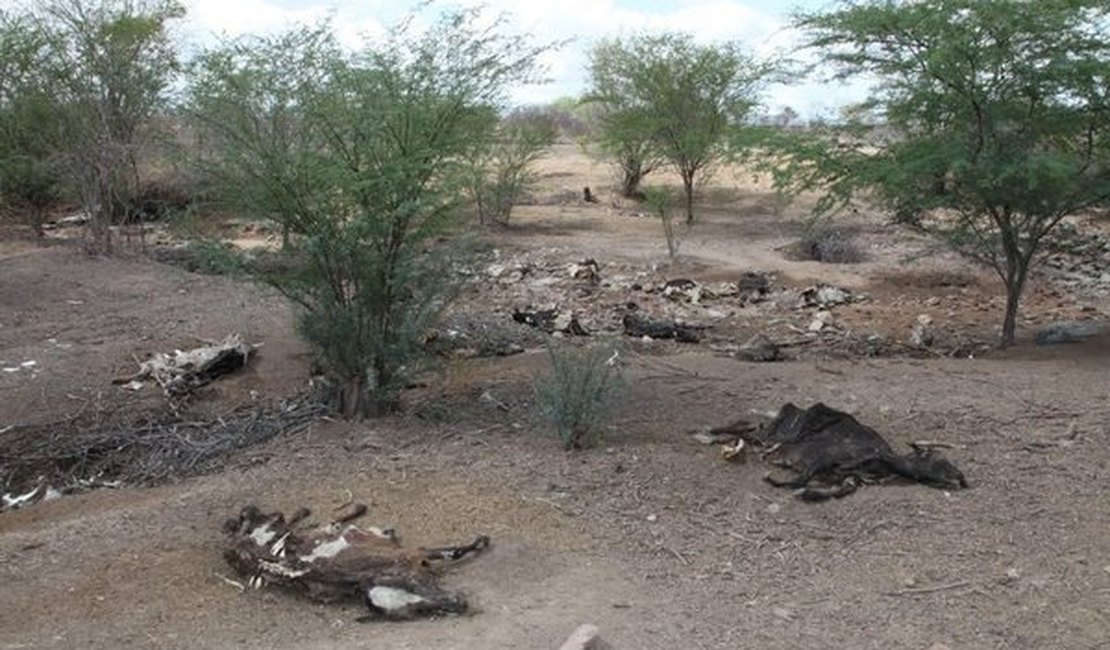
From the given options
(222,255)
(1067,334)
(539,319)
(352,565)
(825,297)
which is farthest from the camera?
(825,297)

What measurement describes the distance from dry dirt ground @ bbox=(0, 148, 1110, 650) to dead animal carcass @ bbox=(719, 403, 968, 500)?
0.40 ft

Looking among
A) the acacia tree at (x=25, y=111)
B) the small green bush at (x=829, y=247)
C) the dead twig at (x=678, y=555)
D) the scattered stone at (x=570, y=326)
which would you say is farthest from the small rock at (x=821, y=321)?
the acacia tree at (x=25, y=111)

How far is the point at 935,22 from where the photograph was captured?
8.60 meters

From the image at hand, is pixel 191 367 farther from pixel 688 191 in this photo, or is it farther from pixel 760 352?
pixel 688 191

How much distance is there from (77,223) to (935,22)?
17.6 metres

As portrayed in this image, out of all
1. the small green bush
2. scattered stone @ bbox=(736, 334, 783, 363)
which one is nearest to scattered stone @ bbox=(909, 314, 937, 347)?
scattered stone @ bbox=(736, 334, 783, 363)

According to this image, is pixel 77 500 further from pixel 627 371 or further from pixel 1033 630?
pixel 1033 630

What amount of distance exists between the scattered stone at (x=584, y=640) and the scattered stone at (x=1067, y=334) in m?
7.09

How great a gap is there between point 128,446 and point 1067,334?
7656mm

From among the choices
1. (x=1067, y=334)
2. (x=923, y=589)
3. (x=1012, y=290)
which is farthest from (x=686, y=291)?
(x=923, y=589)

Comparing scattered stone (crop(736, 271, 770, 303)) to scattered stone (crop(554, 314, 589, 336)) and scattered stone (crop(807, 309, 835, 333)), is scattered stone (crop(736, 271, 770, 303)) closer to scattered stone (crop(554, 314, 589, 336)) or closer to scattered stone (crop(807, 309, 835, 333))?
scattered stone (crop(807, 309, 835, 333))

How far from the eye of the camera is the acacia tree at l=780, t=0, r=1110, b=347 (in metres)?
8.59

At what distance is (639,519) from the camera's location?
218 inches

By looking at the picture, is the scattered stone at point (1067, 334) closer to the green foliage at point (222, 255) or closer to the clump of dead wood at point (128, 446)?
the clump of dead wood at point (128, 446)
